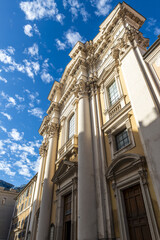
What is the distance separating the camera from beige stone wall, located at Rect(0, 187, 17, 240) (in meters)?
36.8

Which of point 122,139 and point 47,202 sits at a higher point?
point 122,139

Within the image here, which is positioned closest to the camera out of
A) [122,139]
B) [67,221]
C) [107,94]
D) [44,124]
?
[122,139]

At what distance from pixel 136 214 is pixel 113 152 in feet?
9.68

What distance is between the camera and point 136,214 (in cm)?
669

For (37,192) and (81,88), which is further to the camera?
(37,192)

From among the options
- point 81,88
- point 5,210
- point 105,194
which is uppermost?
point 81,88

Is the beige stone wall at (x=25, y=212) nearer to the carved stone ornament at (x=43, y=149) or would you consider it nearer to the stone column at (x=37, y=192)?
the stone column at (x=37, y=192)

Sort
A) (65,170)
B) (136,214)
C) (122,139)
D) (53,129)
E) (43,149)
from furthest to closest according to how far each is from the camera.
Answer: (43,149), (53,129), (65,170), (122,139), (136,214)

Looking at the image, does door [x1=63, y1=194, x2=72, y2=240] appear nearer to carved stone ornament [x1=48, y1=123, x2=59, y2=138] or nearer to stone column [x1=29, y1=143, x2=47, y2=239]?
stone column [x1=29, y1=143, x2=47, y2=239]

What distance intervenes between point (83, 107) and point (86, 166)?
4.34 m

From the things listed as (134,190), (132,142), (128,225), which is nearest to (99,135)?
(132,142)

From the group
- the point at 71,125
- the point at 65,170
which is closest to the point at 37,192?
the point at 65,170

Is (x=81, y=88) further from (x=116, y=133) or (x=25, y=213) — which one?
(x=25, y=213)

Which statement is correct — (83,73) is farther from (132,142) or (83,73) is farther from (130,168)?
(130,168)
